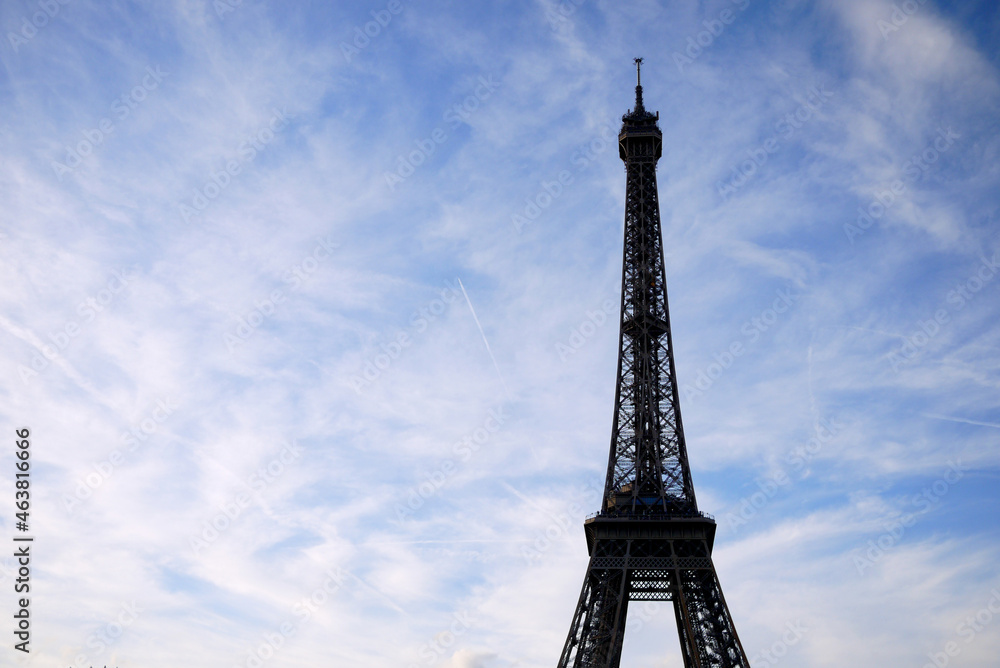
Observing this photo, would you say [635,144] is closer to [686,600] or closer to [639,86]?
[639,86]

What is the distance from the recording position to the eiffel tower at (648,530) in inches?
3199

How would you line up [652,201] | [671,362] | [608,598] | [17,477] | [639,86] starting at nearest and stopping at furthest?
[17,477]
[608,598]
[671,362]
[652,201]
[639,86]

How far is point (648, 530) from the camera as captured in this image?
85.6 metres

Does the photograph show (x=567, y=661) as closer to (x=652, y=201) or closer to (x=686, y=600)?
(x=686, y=600)

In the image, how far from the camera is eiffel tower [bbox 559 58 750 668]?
81.2 metres

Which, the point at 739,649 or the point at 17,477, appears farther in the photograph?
the point at 739,649

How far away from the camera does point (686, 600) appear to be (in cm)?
8331

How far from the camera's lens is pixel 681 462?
89.5 m

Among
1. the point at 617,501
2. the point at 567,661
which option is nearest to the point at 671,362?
the point at 617,501

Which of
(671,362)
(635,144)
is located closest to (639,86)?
(635,144)

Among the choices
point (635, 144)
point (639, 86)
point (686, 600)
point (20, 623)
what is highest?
point (639, 86)

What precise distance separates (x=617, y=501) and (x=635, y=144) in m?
42.9

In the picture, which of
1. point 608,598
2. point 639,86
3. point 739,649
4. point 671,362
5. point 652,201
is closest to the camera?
point 739,649

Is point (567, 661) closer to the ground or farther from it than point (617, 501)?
closer to the ground
